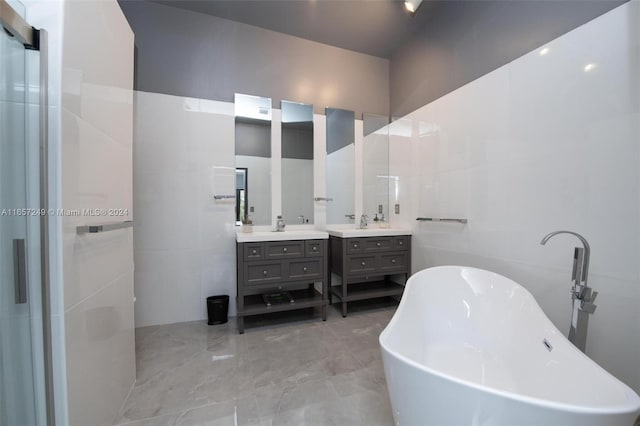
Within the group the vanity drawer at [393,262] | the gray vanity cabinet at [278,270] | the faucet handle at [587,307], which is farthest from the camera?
the vanity drawer at [393,262]

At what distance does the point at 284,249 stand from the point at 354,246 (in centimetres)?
70

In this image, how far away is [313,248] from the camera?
7.77ft

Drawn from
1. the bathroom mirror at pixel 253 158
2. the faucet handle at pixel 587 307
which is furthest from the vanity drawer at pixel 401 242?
the faucet handle at pixel 587 307

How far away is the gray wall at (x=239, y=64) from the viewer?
230 cm

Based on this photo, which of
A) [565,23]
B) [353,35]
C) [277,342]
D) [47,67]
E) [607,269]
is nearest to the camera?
[47,67]

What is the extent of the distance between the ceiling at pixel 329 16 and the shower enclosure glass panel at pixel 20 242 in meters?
2.03

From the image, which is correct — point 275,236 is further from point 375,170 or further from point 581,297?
point 581,297

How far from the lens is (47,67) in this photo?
2.73 feet

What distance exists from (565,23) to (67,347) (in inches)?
113

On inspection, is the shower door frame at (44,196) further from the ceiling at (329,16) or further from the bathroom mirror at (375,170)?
the bathroom mirror at (375,170)

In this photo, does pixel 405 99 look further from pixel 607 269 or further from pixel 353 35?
pixel 607 269

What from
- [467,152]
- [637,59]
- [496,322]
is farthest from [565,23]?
[496,322]

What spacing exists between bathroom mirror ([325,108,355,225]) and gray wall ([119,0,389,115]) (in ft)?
0.52

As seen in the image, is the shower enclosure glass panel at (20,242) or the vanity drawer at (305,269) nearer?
Answer: the shower enclosure glass panel at (20,242)
